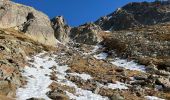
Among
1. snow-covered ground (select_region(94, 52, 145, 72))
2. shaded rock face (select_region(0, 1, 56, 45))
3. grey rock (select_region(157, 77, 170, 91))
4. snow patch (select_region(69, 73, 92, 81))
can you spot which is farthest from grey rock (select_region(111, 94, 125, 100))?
shaded rock face (select_region(0, 1, 56, 45))

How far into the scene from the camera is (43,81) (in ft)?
160

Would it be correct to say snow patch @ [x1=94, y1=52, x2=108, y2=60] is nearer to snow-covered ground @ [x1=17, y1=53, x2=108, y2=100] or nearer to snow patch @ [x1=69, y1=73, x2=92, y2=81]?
snow-covered ground @ [x1=17, y1=53, x2=108, y2=100]

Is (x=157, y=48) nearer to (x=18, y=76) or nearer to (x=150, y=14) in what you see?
(x=18, y=76)

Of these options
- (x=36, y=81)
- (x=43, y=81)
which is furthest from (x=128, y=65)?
(x=36, y=81)

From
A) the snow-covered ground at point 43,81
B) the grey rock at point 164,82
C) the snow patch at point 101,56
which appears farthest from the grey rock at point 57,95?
the snow patch at point 101,56

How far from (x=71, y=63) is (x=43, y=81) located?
49.5 feet

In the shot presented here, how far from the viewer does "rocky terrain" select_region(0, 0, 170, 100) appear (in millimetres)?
45469

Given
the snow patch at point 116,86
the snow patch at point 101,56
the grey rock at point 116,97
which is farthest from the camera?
the snow patch at point 101,56

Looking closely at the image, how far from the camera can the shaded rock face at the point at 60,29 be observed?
308 feet

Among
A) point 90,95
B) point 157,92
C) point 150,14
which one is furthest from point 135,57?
point 150,14

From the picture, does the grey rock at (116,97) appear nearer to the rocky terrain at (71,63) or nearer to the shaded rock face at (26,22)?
the rocky terrain at (71,63)

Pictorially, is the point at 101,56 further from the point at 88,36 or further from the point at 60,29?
the point at 88,36

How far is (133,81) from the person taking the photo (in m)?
56.0

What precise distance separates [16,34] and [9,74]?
31.8m
